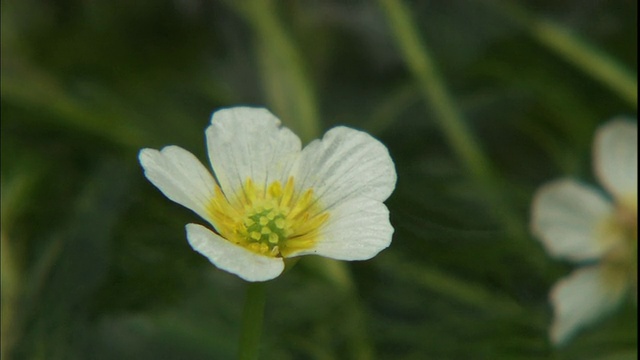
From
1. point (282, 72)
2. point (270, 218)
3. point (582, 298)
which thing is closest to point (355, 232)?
point (270, 218)

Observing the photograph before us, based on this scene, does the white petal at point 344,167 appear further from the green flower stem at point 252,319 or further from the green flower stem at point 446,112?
the green flower stem at point 446,112

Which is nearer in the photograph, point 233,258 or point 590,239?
point 233,258

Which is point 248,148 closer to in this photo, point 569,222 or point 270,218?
point 270,218

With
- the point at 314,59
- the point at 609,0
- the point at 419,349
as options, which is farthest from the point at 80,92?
the point at 609,0

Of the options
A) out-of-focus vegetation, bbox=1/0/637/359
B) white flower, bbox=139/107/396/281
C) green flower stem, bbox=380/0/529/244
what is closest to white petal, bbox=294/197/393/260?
white flower, bbox=139/107/396/281

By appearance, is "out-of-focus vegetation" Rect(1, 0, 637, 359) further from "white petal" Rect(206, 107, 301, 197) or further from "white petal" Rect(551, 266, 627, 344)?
"white petal" Rect(206, 107, 301, 197)

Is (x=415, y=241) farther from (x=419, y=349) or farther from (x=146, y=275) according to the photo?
(x=146, y=275)

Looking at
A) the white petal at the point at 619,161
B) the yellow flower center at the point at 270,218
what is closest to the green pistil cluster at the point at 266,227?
the yellow flower center at the point at 270,218

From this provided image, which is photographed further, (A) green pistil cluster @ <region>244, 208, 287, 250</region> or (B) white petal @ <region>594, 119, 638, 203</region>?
(B) white petal @ <region>594, 119, 638, 203</region>
